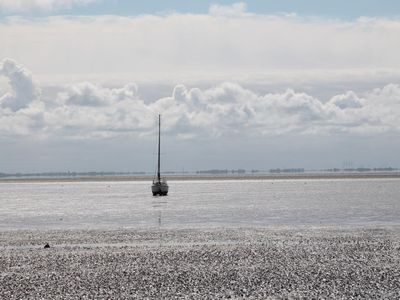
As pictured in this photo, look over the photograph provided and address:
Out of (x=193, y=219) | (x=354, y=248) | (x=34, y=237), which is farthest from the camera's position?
(x=193, y=219)

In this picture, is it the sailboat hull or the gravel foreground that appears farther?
the sailboat hull

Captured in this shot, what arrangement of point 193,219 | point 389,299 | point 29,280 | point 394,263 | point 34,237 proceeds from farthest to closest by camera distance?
point 193,219, point 34,237, point 394,263, point 29,280, point 389,299

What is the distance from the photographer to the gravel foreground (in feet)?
88.1

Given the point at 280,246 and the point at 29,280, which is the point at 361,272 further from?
the point at 29,280

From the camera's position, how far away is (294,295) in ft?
84.2

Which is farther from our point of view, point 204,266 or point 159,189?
point 159,189

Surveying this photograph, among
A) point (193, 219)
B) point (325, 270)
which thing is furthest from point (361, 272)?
point (193, 219)

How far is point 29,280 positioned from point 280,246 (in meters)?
17.5

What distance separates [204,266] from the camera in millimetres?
33344

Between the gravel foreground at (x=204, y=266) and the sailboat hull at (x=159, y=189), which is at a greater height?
the sailboat hull at (x=159, y=189)

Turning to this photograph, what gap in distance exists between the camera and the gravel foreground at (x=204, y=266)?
26859mm

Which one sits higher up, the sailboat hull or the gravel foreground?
the sailboat hull

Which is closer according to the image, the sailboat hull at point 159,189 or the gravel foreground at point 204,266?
the gravel foreground at point 204,266

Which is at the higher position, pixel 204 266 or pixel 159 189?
pixel 159 189
